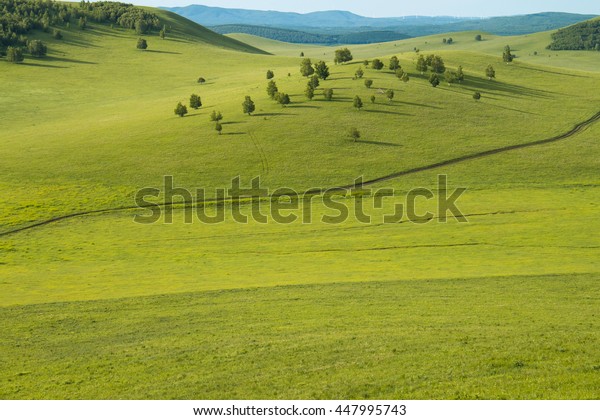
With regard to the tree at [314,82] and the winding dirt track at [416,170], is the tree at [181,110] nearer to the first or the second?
the tree at [314,82]

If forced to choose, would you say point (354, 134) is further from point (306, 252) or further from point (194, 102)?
point (306, 252)

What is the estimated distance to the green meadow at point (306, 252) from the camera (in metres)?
32.7

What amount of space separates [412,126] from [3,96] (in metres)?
84.5

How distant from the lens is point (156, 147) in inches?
3743

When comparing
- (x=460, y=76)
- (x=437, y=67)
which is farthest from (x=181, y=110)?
(x=460, y=76)

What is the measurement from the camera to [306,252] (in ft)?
200

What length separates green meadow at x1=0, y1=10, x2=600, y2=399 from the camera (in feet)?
107

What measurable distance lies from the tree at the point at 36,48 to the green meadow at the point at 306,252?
2800 centimetres

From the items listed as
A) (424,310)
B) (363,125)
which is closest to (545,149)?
(363,125)

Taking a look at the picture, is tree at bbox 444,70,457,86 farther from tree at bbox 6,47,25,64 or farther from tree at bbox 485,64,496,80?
tree at bbox 6,47,25,64

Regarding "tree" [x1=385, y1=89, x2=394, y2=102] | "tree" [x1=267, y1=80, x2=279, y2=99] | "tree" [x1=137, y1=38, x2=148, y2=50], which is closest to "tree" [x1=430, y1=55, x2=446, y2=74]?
"tree" [x1=385, y1=89, x2=394, y2=102]

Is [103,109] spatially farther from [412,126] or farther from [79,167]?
[412,126]

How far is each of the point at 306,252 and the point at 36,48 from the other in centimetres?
13114

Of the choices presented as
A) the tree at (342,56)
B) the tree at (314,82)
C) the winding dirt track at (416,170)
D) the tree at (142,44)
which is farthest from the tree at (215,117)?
the tree at (142,44)
